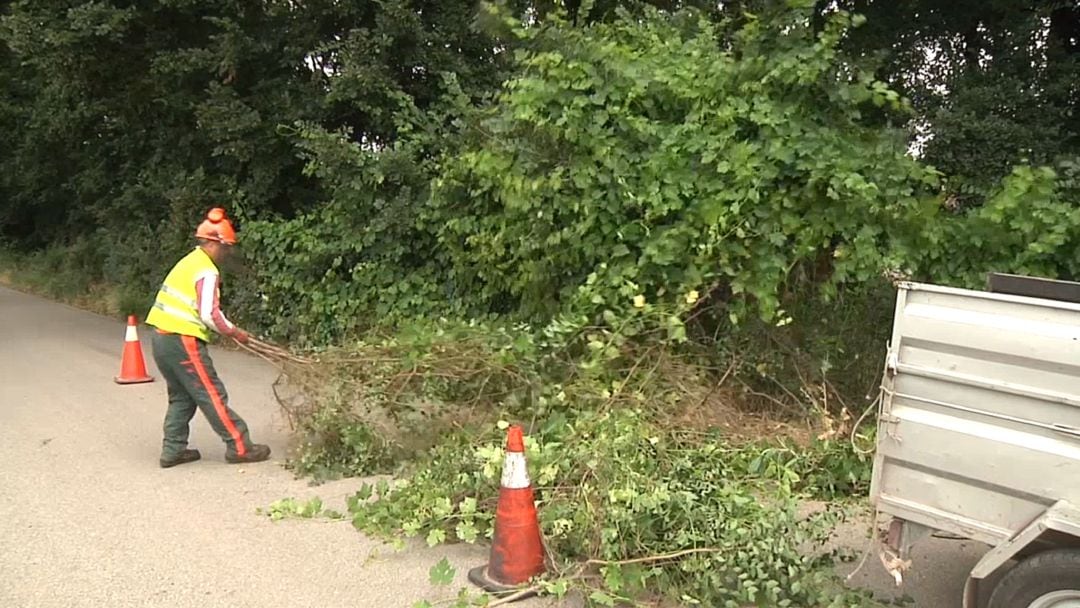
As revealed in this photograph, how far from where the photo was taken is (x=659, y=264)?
632 cm

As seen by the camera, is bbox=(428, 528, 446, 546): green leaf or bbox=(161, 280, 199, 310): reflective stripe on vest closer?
bbox=(428, 528, 446, 546): green leaf

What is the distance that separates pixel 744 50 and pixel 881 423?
391 centimetres

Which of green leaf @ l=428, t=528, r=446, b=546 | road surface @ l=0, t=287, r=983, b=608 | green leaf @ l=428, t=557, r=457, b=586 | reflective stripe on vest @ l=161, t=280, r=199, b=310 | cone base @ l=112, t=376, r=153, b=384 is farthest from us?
cone base @ l=112, t=376, r=153, b=384

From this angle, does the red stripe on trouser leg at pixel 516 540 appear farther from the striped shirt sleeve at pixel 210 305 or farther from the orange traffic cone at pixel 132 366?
the orange traffic cone at pixel 132 366

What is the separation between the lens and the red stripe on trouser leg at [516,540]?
4273 millimetres

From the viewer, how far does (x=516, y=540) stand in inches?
168

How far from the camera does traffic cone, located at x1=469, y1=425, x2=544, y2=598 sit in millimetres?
4273

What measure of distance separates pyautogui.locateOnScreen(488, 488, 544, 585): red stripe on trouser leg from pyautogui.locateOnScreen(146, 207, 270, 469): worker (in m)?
2.84

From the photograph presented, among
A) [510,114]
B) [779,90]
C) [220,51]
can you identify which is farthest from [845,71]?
[220,51]

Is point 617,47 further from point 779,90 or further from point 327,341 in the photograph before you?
point 327,341

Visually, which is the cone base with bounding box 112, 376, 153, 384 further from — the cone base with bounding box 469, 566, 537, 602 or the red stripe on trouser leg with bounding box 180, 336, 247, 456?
the cone base with bounding box 469, 566, 537, 602

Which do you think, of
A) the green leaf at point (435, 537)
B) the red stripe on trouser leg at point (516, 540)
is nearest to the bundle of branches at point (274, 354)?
the green leaf at point (435, 537)

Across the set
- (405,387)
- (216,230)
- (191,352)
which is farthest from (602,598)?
(216,230)

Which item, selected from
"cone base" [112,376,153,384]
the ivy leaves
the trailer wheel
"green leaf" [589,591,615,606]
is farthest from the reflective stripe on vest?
the trailer wheel
